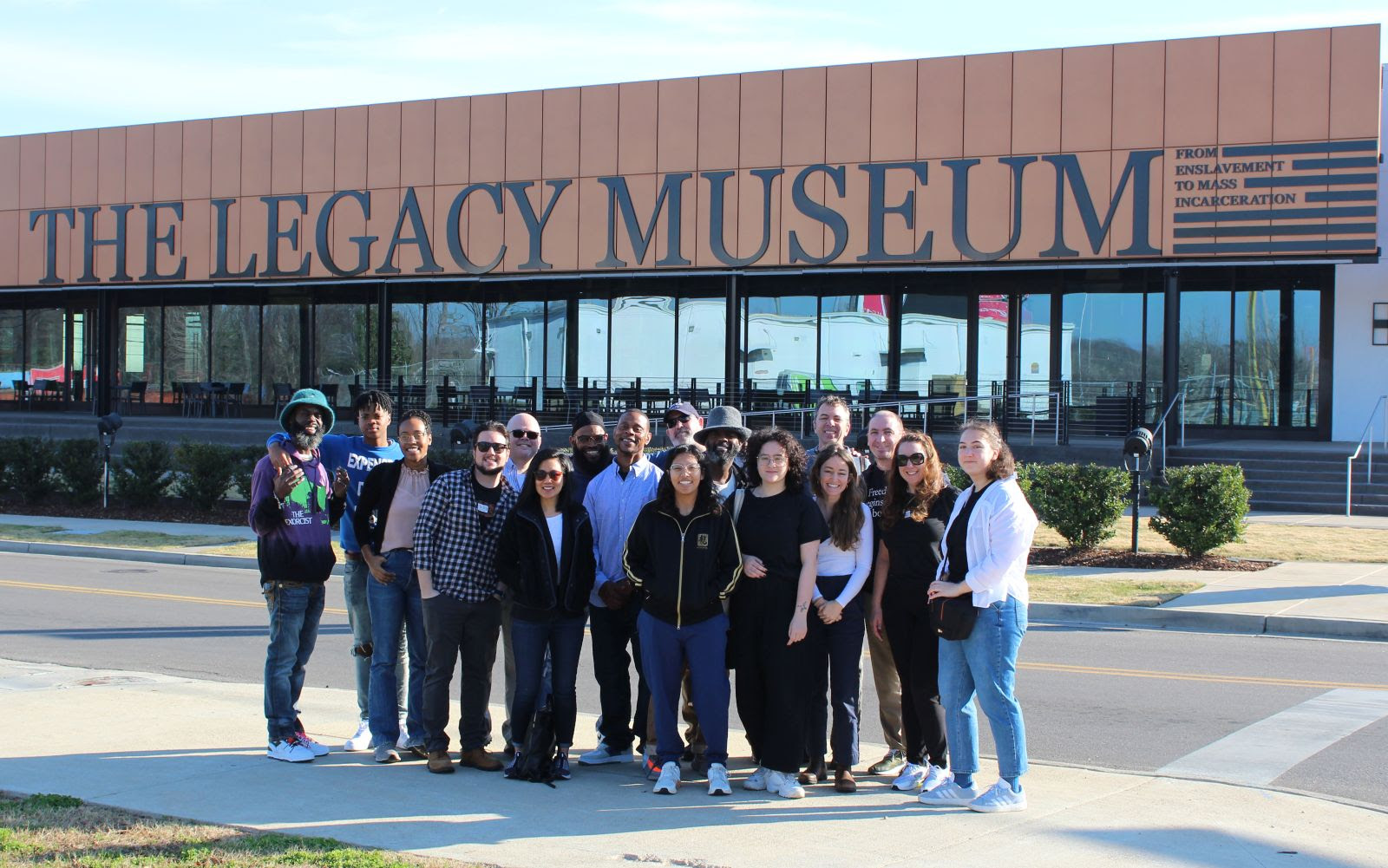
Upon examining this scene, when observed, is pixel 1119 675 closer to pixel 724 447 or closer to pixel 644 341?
pixel 724 447

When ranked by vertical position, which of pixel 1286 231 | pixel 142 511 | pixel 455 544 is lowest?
pixel 142 511

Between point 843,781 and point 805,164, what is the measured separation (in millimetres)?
20514

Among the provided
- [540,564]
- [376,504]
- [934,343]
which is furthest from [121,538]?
[934,343]

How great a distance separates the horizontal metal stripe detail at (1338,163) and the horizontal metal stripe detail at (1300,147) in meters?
0.15

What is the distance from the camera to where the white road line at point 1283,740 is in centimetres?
691

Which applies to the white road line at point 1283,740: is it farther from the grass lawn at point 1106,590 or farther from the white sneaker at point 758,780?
the grass lawn at point 1106,590

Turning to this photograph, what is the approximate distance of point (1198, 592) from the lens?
13.6 meters

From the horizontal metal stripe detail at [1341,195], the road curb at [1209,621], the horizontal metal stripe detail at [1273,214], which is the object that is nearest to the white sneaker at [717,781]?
the road curb at [1209,621]

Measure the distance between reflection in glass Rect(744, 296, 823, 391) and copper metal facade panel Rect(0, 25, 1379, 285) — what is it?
11.4ft

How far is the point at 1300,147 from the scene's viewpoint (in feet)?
74.6

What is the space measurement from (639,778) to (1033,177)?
19765mm

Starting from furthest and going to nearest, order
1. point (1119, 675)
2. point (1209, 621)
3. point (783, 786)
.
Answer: point (1209, 621), point (1119, 675), point (783, 786)

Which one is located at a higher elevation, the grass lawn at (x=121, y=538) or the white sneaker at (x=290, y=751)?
the grass lawn at (x=121, y=538)

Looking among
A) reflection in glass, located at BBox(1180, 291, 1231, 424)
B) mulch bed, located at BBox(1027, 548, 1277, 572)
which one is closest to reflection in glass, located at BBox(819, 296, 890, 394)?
reflection in glass, located at BBox(1180, 291, 1231, 424)
